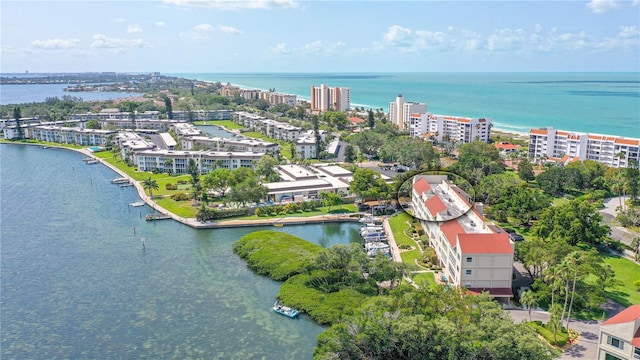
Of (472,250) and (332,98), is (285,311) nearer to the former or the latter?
(472,250)

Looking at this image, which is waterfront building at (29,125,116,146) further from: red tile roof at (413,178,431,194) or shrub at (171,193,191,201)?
red tile roof at (413,178,431,194)

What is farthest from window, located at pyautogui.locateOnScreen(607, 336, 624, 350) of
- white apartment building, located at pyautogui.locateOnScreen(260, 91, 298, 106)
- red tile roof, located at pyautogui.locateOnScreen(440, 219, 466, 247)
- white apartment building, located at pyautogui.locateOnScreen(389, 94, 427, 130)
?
white apartment building, located at pyautogui.locateOnScreen(260, 91, 298, 106)

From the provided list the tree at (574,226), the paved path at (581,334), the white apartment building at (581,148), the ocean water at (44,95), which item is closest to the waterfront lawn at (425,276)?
the paved path at (581,334)

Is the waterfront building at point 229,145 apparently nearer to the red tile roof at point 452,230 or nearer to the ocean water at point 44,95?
the red tile roof at point 452,230

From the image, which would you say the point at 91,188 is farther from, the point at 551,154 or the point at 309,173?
the point at 551,154

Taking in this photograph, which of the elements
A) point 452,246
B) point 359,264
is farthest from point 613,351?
point 359,264

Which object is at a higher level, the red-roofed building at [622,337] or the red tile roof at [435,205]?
the red tile roof at [435,205]
